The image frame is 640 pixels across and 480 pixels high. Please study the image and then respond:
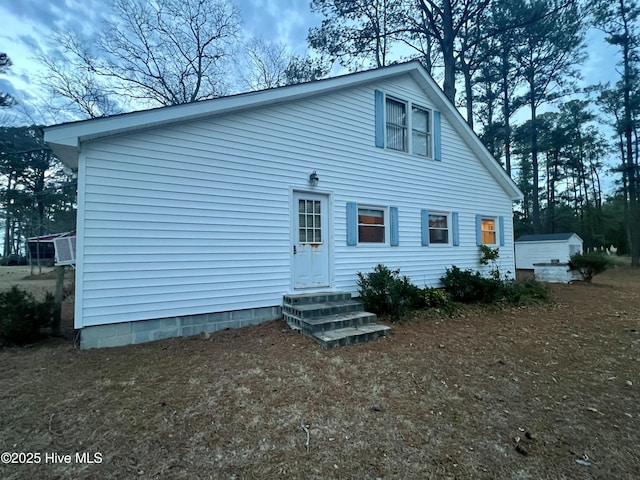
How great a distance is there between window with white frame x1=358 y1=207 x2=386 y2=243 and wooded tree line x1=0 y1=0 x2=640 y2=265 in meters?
9.32

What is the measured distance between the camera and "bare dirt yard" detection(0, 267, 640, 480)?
2.11 m

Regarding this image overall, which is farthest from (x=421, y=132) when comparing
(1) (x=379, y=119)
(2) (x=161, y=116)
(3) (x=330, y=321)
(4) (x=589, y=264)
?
(4) (x=589, y=264)

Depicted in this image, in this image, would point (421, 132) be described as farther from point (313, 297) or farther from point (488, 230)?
point (313, 297)

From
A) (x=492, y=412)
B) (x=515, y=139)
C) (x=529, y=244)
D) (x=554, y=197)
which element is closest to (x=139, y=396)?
(x=492, y=412)

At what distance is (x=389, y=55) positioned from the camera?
1448cm

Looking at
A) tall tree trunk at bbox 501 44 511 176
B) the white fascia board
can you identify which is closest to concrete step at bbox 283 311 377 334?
the white fascia board

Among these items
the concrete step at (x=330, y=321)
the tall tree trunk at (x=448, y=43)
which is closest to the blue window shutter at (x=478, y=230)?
the concrete step at (x=330, y=321)

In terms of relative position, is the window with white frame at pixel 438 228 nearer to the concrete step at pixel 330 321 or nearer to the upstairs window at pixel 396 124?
the upstairs window at pixel 396 124

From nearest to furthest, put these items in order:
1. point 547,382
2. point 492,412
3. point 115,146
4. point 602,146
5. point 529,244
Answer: point 492,412 → point 547,382 → point 115,146 → point 529,244 → point 602,146

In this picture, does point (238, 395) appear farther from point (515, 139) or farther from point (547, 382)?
point (515, 139)

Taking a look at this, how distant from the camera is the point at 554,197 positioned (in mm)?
27203

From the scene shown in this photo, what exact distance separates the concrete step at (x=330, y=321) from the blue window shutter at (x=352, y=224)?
1.84 meters

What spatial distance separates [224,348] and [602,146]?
33.4 metres

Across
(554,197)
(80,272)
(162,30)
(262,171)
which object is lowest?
(80,272)
